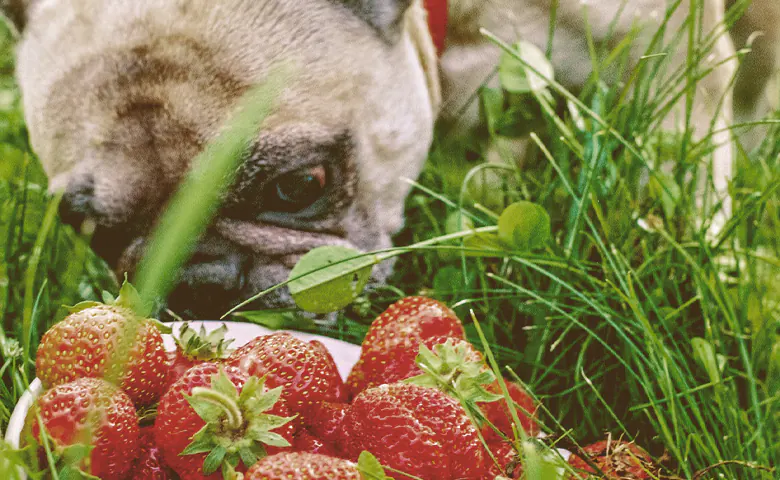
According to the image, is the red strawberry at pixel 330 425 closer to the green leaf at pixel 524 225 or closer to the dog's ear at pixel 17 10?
the green leaf at pixel 524 225

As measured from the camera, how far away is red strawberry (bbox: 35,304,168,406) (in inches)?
Result: 24.2

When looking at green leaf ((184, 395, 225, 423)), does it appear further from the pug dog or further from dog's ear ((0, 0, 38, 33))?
dog's ear ((0, 0, 38, 33))

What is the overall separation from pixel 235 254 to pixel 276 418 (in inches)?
21.0

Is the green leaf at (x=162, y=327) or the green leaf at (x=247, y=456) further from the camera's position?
the green leaf at (x=162, y=327)

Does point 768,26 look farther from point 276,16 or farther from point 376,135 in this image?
point 276,16

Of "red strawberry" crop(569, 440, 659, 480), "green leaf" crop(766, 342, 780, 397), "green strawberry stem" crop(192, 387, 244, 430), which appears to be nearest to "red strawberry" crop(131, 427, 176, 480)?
"green strawberry stem" crop(192, 387, 244, 430)

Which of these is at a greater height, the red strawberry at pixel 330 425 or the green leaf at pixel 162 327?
the green leaf at pixel 162 327

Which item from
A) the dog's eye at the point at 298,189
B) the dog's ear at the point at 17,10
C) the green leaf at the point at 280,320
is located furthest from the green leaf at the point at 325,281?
the dog's ear at the point at 17,10

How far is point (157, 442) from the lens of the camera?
0.59 m

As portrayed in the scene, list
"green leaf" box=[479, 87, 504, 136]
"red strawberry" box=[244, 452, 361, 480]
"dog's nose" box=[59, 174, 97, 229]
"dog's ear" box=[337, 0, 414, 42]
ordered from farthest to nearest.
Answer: "green leaf" box=[479, 87, 504, 136] < "dog's ear" box=[337, 0, 414, 42] < "dog's nose" box=[59, 174, 97, 229] < "red strawberry" box=[244, 452, 361, 480]

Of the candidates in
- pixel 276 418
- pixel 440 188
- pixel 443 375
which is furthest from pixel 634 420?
pixel 440 188

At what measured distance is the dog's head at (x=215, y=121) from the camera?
39.3 inches

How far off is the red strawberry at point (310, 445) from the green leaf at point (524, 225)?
0.41 meters

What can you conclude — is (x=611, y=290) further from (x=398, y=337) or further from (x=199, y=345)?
(x=199, y=345)
